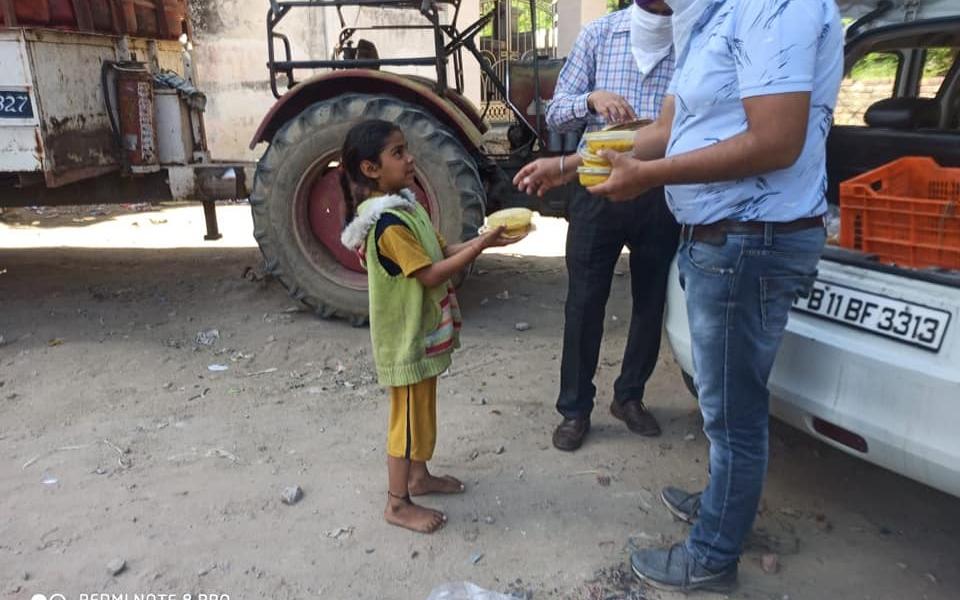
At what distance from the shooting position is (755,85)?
1613mm

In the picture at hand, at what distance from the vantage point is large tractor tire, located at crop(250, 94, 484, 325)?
414cm

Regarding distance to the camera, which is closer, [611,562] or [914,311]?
[914,311]

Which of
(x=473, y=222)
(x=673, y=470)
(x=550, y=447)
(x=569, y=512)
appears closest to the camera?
(x=569, y=512)

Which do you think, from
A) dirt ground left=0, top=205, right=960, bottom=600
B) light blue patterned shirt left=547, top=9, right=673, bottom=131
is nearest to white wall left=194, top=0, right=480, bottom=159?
dirt ground left=0, top=205, right=960, bottom=600

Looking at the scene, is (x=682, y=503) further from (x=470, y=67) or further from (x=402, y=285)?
(x=470, y=67)

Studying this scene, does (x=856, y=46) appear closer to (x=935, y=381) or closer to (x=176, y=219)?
(x=935, y=381)

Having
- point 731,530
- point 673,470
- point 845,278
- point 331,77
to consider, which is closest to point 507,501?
point 673,470

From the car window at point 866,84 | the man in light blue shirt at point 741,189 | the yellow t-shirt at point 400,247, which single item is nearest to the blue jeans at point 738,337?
the man in light blue shirt at point 741,189

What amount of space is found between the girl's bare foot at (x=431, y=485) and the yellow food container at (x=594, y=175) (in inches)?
52.4

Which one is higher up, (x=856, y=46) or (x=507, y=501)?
(x=856, y=46)

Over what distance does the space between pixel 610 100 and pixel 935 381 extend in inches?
57.1

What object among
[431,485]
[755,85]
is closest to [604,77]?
[755,85]

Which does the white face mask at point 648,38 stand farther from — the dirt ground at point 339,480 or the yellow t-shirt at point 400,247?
the dirt ground at point 339,480

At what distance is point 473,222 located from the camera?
4.20m
